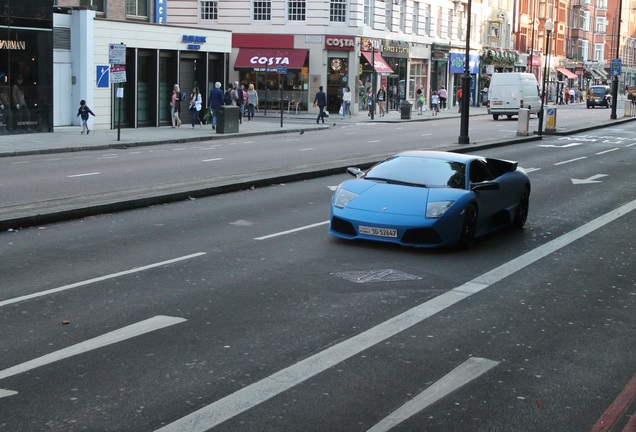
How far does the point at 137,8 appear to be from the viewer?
43.9 meters

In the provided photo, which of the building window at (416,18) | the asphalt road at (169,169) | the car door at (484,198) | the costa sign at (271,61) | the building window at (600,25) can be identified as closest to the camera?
the car door at (484,198)

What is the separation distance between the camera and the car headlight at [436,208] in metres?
12.4

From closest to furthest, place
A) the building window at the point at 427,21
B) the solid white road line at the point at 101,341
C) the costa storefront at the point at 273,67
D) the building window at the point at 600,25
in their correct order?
1. the solid white road line at the point at 101,341
2. the costa storefront at the point at 273,67
3. the building window at the point at 427,21
4. the building window at the point at 600,25

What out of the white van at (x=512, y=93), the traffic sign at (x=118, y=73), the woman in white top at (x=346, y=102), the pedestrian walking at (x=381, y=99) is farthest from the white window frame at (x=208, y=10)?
the traffic sign at (x=118, y=73)

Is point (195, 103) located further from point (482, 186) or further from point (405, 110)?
point (482, 186)

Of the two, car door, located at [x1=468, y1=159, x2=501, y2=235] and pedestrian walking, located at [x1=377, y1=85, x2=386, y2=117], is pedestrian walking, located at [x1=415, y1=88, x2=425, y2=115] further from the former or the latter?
car door, located at [x1=468, y1=159, x2=501, y2=235]

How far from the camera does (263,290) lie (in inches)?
393

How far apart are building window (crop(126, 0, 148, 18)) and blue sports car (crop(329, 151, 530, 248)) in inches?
1248

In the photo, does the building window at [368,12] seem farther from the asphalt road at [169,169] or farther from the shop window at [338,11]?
the asphalt road at [169,169]

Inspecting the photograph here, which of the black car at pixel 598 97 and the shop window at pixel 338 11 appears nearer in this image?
the shop window at pixel 338 11

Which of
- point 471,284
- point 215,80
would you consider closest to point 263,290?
point 471,284

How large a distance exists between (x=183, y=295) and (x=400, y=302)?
7.21ft

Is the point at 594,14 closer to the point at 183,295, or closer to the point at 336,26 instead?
the point at 336,26

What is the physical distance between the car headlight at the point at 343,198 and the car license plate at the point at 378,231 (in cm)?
49
